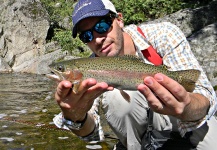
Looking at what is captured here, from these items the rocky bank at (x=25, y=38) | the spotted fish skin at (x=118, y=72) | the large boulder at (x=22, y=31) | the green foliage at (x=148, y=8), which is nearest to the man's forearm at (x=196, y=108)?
the spotted fish skin at (x=118, y=72)

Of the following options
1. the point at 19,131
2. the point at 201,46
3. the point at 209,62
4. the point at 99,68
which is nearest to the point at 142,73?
the point at 99,68

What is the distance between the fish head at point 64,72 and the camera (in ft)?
8.58

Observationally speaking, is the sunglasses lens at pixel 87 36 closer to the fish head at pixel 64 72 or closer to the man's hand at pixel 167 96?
the fish head at pixel 64 72

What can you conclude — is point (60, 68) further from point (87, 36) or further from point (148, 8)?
point (148, 8)

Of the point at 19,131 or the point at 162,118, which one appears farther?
the point at 19,131

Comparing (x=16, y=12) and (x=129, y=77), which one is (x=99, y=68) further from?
(x=16, y=12)

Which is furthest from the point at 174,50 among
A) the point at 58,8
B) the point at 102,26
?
the point at 58,8

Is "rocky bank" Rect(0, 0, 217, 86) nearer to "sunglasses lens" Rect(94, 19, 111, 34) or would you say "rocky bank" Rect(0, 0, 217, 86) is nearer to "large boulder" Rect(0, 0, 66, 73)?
"large boulder" Rect(0, 0, 66, 73)

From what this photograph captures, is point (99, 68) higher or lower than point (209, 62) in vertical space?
higher

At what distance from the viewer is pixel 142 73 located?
2584 mm

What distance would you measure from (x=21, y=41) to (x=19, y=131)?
15.0m

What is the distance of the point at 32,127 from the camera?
5.75 metres

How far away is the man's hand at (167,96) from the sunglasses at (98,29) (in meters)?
1.14

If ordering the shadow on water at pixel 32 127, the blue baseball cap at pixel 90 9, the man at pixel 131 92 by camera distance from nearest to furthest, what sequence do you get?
the man at pixel 131 92 → the blue baseball cap at pixel 90 9 → the shadow on water at pixel 32 127
